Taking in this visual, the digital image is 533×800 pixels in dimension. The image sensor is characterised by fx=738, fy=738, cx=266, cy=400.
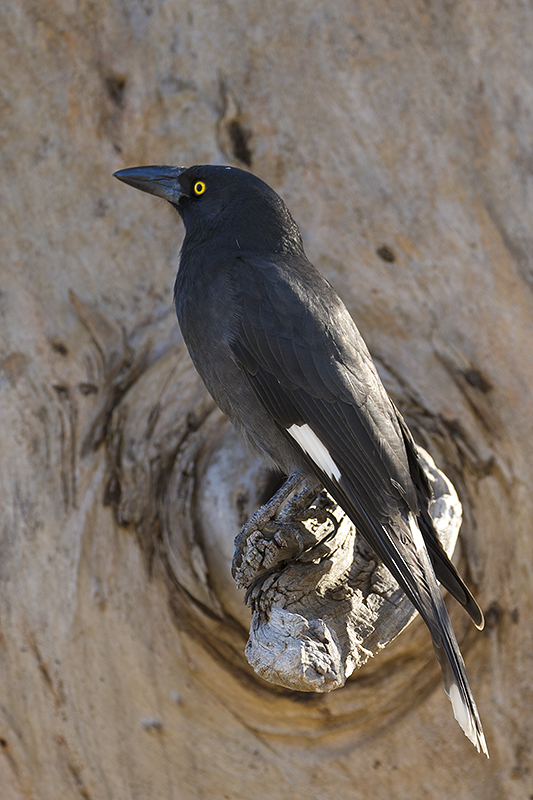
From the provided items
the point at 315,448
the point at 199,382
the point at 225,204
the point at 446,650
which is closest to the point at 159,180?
the point at 225,204

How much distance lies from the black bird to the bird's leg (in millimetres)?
45

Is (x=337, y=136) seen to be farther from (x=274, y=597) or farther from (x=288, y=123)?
(x=274, y=597)

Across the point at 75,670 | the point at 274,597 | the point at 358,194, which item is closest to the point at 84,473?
the point at 75,670

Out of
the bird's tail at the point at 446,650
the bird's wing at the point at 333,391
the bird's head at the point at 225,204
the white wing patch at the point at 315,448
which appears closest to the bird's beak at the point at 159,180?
the bird's head at the point at 225,204

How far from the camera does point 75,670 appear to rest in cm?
211

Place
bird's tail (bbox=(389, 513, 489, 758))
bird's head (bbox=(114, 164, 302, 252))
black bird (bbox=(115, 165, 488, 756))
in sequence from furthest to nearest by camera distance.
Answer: bird's head (bbox=(114, 164, 302, 252))
black bird (bbox=(115, 165, 488, 756))
bird's tail (bbox=(389, 513, 489, 758))

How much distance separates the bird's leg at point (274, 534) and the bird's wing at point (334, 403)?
0.46ft

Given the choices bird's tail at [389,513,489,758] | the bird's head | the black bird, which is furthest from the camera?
the bird's head

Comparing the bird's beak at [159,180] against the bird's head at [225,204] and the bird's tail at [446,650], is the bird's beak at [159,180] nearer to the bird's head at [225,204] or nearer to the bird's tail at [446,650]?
the bird's head at [225,204]

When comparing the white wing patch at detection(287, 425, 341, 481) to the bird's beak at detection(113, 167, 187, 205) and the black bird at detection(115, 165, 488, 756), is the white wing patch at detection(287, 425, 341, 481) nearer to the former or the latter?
the black bird at detection(115, 165, 488, 756)

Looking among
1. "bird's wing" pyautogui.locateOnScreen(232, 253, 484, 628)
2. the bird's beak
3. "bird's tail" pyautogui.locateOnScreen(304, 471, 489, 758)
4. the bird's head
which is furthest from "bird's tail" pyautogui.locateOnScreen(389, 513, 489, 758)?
the bird's beak

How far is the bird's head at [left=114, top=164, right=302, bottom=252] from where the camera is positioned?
2.04 meters

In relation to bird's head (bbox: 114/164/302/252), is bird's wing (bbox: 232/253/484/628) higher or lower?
lower

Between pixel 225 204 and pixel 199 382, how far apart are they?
0.55m
